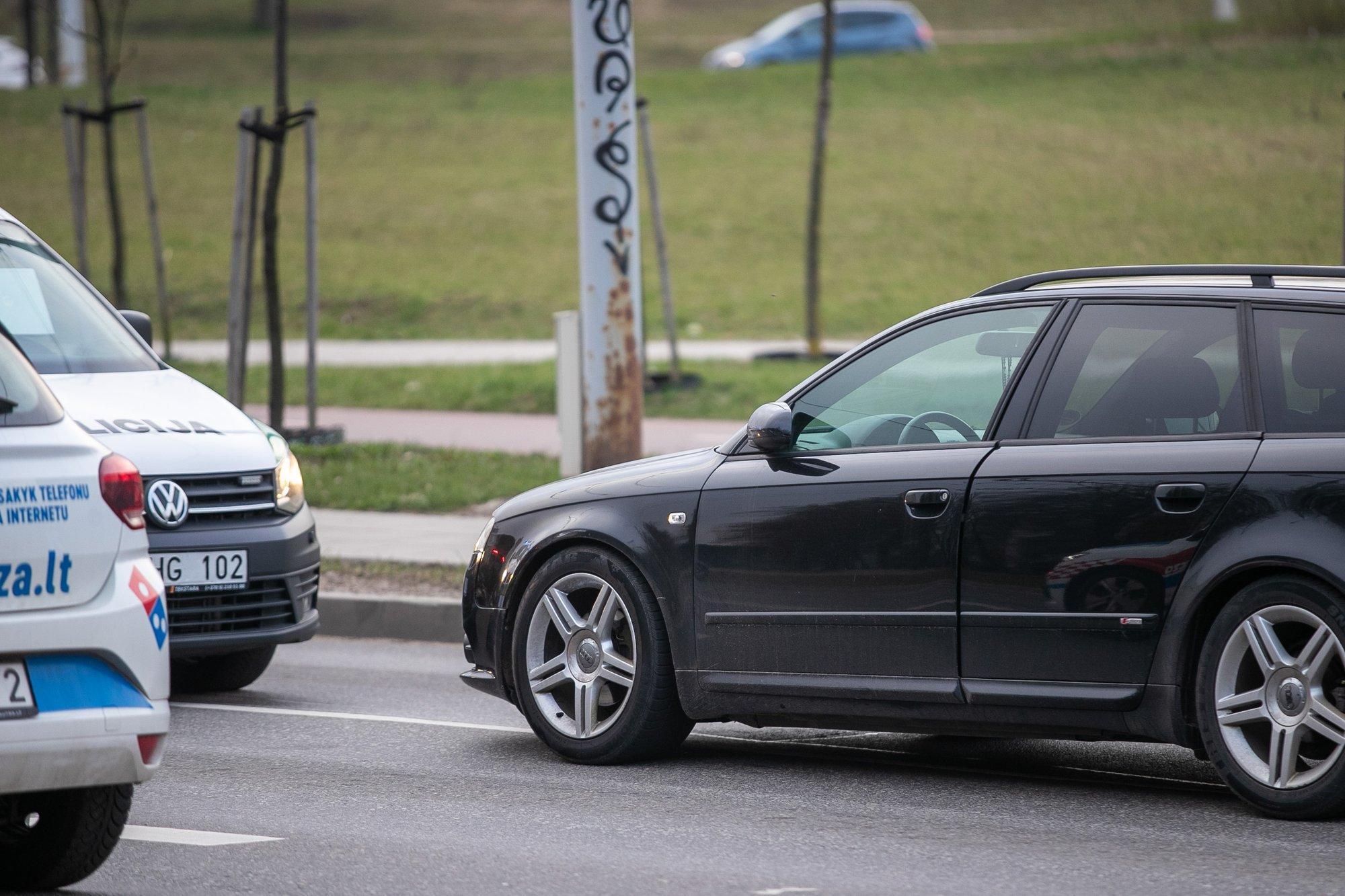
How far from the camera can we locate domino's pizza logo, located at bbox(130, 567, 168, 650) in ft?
14.6

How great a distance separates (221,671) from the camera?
313 inches

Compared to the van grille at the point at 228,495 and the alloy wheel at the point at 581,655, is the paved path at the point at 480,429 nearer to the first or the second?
the van grille at the point at 228,495

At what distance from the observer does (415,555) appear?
10.7m

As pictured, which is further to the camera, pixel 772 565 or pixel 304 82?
pixel 304 82

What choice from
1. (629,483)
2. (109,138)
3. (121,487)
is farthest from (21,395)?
(109,138)

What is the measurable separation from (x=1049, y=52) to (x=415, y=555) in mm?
33760

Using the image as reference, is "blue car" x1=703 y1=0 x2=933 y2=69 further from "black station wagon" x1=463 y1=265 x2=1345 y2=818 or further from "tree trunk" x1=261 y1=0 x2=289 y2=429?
"black station wagon" x1=463 y1=265 x2=1345 y2=818

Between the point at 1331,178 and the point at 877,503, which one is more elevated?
the point at 1331,178

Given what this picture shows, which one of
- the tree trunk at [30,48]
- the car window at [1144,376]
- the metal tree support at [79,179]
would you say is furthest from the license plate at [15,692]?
the tree trunk at [30,48]

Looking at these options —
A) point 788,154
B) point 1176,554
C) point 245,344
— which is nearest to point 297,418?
point 245,344

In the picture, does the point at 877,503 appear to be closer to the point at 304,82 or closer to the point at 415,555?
the point at 415,555

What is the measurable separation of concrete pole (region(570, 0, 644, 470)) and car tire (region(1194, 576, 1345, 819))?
573 cm

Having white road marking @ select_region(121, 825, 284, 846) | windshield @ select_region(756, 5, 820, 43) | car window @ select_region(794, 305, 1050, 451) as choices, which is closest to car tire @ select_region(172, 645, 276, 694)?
white road marking @ select_region(121, 825, 284, 846)

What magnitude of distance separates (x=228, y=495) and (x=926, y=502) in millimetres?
2796
